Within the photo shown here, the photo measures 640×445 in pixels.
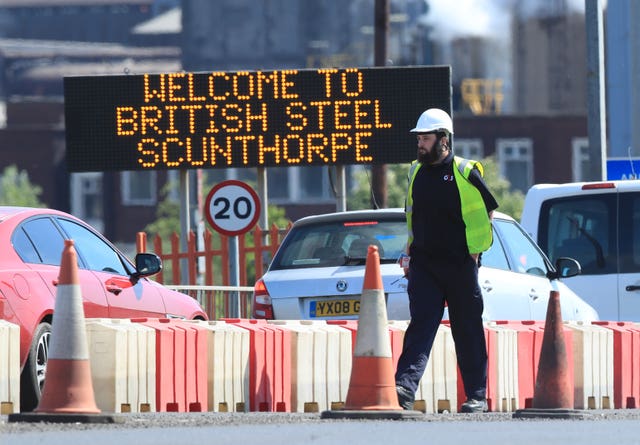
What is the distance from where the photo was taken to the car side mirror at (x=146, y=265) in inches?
538

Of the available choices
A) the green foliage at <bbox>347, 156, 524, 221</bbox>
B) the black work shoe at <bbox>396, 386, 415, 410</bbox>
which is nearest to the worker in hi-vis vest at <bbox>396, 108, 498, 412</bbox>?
the black work shoe at <bbox>396, 386, 415, 410</bbox>

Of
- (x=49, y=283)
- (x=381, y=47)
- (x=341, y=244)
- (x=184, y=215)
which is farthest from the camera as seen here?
(x=381, y=47)

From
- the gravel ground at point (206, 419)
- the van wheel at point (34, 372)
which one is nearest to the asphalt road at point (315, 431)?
the gravel ground at point (206, 419)

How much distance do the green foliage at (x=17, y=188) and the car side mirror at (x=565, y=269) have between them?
259ft

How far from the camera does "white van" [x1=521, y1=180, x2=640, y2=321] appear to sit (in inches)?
677

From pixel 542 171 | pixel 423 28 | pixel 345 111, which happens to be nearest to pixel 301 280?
pixel 345 111

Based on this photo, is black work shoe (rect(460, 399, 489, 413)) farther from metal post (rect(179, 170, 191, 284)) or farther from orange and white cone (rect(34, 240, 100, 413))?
metal post (rect(179, 170, 191, 284))

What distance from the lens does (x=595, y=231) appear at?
17.3 m

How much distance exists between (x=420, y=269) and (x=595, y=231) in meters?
5.92

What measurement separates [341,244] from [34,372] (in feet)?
10.5

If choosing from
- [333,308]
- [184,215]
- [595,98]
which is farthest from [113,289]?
[595,98]

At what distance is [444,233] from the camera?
11.6 m

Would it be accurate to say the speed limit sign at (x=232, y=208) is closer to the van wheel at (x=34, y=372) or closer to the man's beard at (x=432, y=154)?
the van wheel at (x=34, y=372)

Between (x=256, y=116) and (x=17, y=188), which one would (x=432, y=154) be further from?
(x=17, y=188)
